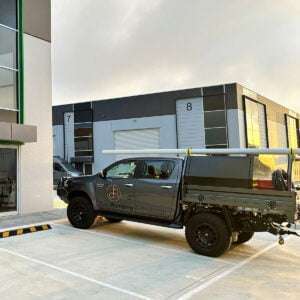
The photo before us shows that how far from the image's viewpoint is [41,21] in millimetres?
12289

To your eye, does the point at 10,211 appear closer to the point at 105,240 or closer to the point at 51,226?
the point at 51,226

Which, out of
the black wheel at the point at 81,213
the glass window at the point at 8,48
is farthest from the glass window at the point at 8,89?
the black wheel at the point at 81,213

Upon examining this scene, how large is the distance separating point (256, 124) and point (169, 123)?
25.7ft

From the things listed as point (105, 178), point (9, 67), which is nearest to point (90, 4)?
point (9, 67)

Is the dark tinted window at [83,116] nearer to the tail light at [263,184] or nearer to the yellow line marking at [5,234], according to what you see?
the yellow line marking at [5,234]

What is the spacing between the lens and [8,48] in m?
11.3

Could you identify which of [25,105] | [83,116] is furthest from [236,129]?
[25,105]

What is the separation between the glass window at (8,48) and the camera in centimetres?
1109

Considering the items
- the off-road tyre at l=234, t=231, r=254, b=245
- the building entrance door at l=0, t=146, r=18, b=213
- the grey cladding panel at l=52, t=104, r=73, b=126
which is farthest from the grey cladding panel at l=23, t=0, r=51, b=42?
the grey cladding panel at l=52, t=104, r=73, b=126

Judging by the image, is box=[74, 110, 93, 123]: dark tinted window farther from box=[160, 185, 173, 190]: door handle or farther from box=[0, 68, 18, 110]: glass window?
box=[160, 185, 173, 190]: door handle

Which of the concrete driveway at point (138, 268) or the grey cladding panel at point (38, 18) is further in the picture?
the grey cladding panel at point (38, 18)

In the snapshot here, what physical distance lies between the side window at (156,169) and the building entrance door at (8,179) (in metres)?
5.18

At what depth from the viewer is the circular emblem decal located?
26.8 ft

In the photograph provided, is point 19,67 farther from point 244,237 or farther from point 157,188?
point 244,237
